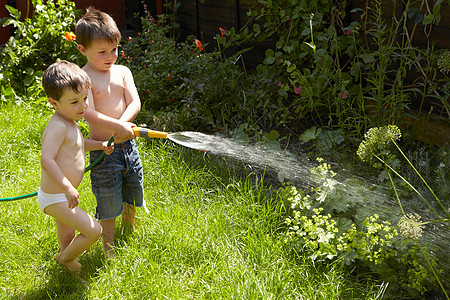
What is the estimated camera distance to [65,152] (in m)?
2.35

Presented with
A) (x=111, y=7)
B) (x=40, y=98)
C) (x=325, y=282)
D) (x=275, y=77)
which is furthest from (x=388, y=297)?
(x=111, y=7)

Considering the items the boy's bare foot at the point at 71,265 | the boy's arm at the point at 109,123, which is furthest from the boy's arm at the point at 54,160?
the boy's bare foot at the point at 71,265

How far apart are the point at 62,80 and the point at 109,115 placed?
390mm

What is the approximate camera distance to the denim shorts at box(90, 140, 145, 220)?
2.69 m

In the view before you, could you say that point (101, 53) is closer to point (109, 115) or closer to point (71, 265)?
point (109, 115)

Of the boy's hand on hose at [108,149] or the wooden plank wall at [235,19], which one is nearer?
the boy's hand on hose at [108,149]

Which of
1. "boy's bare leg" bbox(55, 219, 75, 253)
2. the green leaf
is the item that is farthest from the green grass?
the green leaf

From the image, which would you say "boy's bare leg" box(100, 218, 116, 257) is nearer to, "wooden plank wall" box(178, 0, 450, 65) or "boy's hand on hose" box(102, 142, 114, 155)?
"boy's hand on hose" box(102, 142, 114, 155)

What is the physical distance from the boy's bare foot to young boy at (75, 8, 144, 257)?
0.58ft

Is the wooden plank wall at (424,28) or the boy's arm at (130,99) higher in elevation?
the wooden plank wall at (424,28)

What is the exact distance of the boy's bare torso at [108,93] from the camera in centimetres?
257

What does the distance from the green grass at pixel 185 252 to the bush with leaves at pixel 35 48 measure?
213 centimetres

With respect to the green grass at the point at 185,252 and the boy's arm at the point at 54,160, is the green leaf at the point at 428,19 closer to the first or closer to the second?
the green grass at the point at 185,252

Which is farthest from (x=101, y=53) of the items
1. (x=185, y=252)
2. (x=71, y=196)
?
(x=185, y=252)
